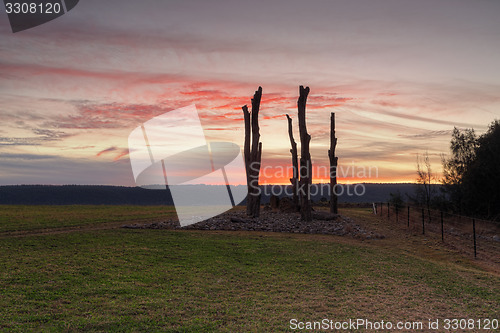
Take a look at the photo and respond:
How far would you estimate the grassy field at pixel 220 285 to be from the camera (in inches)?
244

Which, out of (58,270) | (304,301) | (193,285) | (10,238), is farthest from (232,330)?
(10,238)

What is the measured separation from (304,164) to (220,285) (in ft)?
49.7

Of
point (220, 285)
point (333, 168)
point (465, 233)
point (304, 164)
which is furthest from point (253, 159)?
point (220, 285)

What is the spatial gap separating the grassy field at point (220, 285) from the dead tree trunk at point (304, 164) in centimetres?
826

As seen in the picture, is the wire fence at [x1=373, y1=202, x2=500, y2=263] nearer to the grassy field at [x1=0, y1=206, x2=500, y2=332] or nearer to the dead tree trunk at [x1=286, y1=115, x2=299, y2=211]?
the grassy field at [x1=0, y1=206, x2=500, y2=332]

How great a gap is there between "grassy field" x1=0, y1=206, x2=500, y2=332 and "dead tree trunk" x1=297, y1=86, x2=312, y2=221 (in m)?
8.26

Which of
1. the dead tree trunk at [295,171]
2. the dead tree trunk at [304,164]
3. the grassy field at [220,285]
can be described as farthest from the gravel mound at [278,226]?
the dead tree trunk at [295,171]

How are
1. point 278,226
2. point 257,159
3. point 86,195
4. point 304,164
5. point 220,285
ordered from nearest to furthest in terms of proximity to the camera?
point 220,285 → point 278,226 → point 304,164 → point 257,159 → point 86,195

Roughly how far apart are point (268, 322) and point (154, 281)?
135 inches

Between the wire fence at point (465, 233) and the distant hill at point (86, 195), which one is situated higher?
the wire fence at point (465, 233)

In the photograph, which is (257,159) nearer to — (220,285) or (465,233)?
(465,233)

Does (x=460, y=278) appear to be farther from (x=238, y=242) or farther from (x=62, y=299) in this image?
(x=62, y=299)

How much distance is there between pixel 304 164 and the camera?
22.6 m

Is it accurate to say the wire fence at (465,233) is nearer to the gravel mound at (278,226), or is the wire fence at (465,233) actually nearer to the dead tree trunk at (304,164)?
the gravel mound at (278,226)
